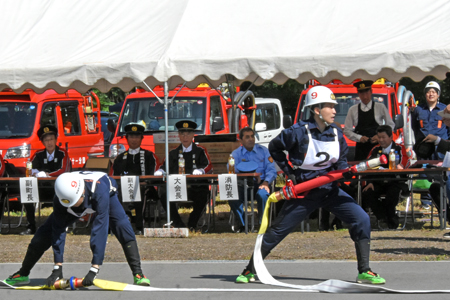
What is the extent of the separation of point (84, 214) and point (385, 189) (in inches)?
229

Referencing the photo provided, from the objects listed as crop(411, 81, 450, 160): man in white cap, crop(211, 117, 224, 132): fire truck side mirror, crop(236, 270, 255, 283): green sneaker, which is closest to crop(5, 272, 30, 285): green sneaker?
crop(236, 270, 255, 283): green sneaker

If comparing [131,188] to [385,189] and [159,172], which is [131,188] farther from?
[385,189]

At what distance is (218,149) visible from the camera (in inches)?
488

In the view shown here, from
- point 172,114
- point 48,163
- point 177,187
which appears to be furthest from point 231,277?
point 172,114

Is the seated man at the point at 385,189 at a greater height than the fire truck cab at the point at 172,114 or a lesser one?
lesser

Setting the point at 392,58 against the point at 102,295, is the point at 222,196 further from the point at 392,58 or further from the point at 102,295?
the point at 102,295

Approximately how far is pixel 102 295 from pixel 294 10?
533 cm

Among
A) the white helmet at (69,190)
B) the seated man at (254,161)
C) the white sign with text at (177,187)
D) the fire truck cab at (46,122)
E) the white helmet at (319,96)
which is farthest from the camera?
the fire truck cab at (46,122)

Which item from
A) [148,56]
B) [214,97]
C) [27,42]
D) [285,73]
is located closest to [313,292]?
[285,73]

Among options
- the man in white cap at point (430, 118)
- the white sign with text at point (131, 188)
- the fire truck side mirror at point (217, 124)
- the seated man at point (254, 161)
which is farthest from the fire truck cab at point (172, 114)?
the man in white cap at point (430, 118)

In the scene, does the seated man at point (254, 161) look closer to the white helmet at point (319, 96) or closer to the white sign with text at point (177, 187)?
the white sign with text at point (177, 187)

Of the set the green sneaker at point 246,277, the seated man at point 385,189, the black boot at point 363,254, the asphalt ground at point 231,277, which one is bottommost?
the asphalt ground at point 231,277

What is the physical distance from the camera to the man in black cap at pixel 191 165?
38.0 ft

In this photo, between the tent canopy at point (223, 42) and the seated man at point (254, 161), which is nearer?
the tent canopy at point (223, 42)
